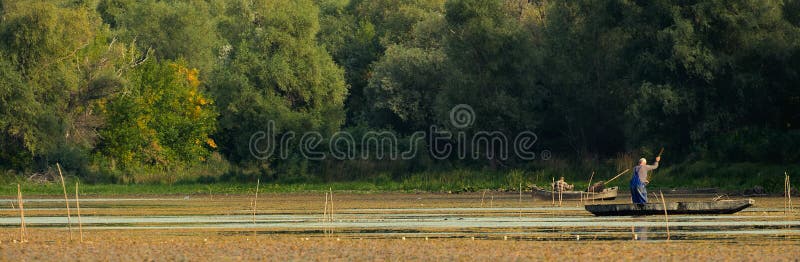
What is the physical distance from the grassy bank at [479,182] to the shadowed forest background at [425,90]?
0.21 m

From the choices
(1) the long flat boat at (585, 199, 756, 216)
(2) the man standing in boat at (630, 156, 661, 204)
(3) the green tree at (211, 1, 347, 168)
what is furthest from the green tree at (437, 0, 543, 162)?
(1) the long flat boat at (585, 199, 756, 216)

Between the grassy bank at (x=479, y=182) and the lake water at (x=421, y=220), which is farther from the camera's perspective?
the grassy bank at (x=479, y=182)

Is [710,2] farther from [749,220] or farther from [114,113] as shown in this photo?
[114,113]

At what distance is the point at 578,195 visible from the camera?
5853cm

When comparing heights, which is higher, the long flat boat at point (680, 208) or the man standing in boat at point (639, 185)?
the man standing in boat at point (639, 185)

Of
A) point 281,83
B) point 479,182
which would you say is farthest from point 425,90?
point 479,182

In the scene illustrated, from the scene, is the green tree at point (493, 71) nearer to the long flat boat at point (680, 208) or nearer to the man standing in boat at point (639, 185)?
the man standing in boat at point (639, 185)

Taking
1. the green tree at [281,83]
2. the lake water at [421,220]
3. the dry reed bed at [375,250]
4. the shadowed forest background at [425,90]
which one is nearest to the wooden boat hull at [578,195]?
the lake water at [421,220]

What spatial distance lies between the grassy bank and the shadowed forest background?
0.21 meters

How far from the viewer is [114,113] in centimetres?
9350

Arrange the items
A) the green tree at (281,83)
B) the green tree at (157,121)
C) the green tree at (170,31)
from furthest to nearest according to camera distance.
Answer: the green tree at (170,31) < the green tree at (157,121) < the green tree at (281,83)

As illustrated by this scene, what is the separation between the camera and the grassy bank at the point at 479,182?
227ft

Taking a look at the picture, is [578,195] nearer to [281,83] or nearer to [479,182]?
[479,182]

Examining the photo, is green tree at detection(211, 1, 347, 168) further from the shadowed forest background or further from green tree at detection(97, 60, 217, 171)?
green tree at detection(97, 60, 217, 171)
